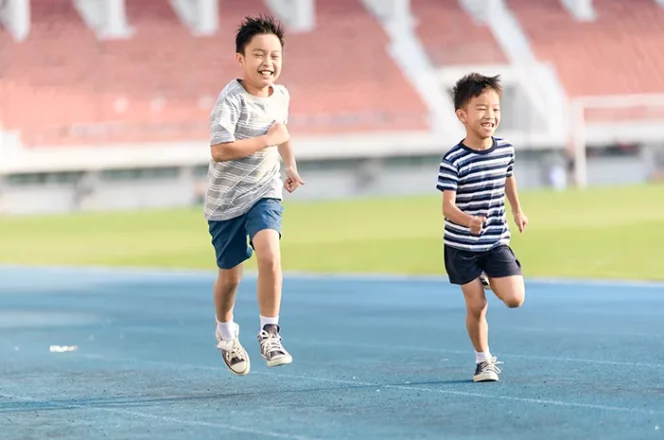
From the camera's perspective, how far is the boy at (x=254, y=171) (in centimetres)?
755

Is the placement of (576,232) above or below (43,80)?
below

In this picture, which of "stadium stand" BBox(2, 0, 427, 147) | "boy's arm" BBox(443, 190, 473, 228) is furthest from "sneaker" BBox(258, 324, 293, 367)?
"stadium stand" BBox(2, 0, 427, 147)

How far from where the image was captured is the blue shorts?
25.1 feet

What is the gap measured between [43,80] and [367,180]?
42.0 feet

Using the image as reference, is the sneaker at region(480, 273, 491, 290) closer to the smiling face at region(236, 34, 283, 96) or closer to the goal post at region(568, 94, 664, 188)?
the smiling face at region(236, 34, 283, 96)

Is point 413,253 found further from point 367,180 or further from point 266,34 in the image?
point 367,180

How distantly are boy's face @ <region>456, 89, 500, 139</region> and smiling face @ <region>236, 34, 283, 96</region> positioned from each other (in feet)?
3.24

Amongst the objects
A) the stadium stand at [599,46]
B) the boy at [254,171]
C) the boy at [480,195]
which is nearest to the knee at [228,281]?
the boy at [254,171]

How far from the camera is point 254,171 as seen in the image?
7719mm

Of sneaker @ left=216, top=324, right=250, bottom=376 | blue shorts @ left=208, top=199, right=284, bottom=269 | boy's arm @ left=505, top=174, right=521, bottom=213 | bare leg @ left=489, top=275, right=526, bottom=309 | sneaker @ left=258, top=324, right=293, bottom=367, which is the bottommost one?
sneaker @ left=216, top=324, right=250, bottom=376

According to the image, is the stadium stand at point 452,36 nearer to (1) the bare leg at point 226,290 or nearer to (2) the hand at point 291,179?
(1) the bare leg at point 226,290

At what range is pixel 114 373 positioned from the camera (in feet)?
28.9

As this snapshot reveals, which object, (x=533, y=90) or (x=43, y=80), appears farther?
(x=533, y=90)

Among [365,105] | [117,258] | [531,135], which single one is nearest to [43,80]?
[365,105]
